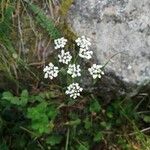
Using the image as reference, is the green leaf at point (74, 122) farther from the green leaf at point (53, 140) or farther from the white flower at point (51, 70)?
the white flower at point (51, 70)

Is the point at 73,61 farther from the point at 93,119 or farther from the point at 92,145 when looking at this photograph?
the point at 92,145

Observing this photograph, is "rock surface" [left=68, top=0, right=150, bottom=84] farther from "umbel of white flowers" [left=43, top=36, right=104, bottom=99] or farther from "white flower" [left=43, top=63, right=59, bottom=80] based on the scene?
"white flower" [left=43, top=63, right=59, bottom=80]

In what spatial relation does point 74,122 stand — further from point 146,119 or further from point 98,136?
point 146,119

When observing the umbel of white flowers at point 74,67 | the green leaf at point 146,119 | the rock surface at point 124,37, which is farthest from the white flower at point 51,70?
the green leaf at point 146,119

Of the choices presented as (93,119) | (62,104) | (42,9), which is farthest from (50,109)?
(42,9)

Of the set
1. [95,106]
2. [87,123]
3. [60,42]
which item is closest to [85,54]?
[60,42]
